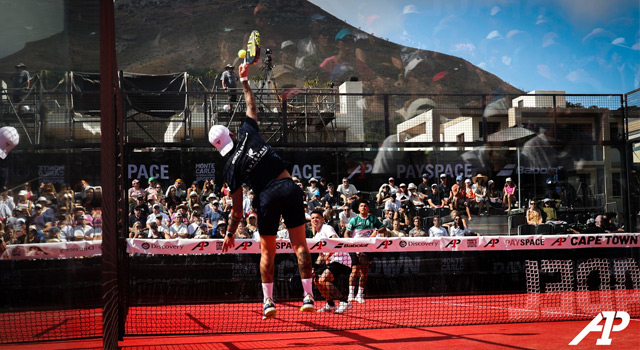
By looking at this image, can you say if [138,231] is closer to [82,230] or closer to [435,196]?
[435,196]

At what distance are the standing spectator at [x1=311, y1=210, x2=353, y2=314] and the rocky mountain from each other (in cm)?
5707

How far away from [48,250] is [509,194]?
17.0 meters

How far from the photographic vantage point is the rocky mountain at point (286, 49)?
236ft

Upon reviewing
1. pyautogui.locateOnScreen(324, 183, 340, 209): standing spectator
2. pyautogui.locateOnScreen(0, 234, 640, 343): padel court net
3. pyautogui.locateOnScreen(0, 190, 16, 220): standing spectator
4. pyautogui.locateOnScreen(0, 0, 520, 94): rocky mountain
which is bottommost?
pyautogui.locateOnScreen(0, 234, 640, 343): padel court net

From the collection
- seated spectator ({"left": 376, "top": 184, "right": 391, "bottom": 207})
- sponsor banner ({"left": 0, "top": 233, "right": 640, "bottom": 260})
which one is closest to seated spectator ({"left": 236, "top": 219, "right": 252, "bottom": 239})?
sponsor banner ({"left": 0, "top": 233, "right": 640, "bottom": 260})

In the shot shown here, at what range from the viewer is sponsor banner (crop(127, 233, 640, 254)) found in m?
9.27

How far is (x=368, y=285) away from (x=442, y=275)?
1.47 metres

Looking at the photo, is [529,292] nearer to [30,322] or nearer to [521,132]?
[521,132]

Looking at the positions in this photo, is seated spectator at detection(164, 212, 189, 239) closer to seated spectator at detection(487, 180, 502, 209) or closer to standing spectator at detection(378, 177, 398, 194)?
standing spectator at detection(378, 177, 398, 194)

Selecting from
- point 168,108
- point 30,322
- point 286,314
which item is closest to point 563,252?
point 286,314

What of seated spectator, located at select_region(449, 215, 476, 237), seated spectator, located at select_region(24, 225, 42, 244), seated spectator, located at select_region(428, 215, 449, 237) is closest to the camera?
seated spectator, located at select_region(24, 225, 42, 244)

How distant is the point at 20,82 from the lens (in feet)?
4.34

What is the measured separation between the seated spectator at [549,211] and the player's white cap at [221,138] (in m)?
12.3

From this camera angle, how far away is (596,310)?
1022cm
